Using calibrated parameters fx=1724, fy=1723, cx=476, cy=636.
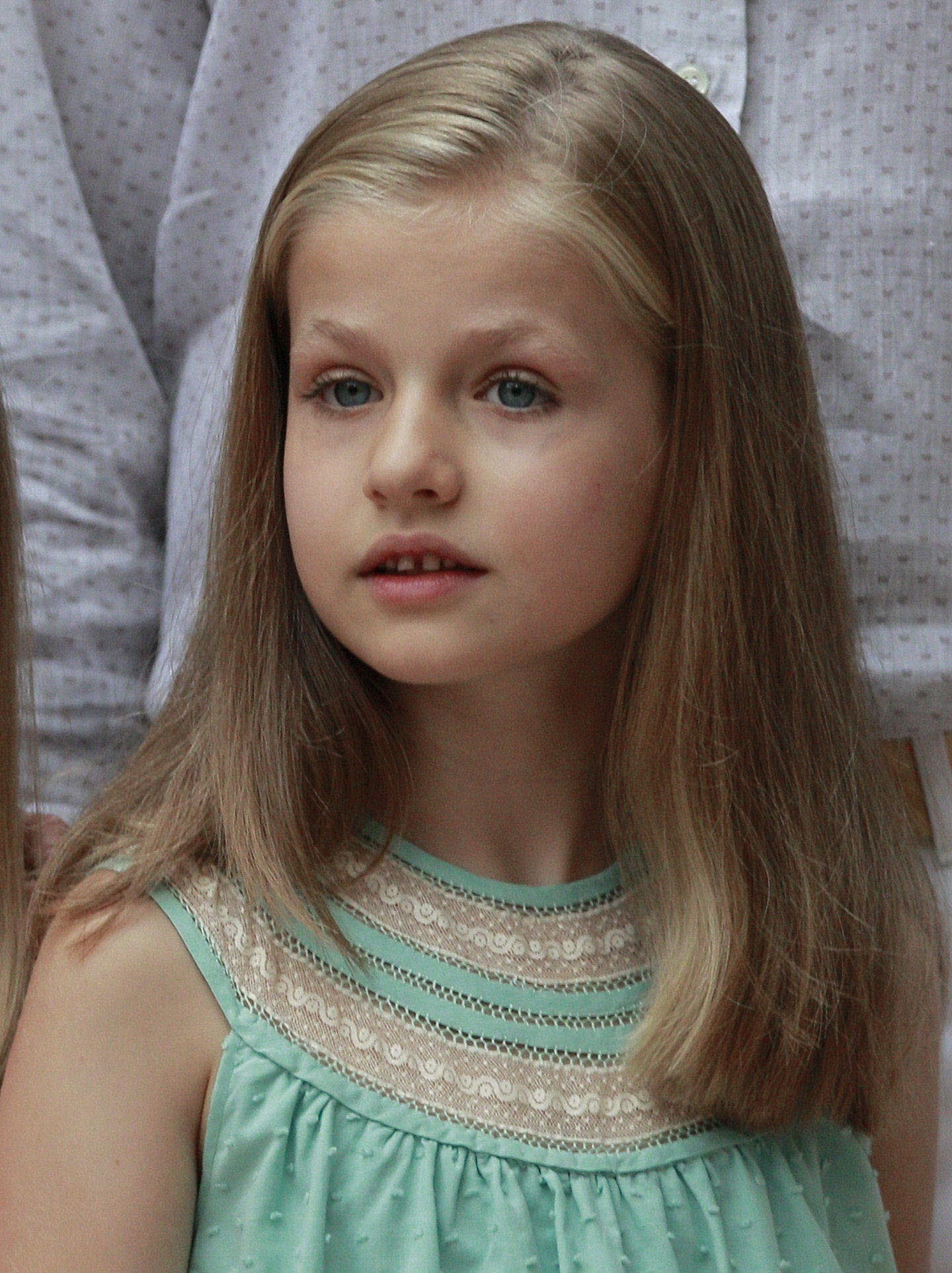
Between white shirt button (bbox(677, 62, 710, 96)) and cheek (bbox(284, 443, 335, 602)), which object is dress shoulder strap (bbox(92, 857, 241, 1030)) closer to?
cheek (bbox(284, 443, 335, 602))

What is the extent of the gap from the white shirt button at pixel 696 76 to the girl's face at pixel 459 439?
386mm

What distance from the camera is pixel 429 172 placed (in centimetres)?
99

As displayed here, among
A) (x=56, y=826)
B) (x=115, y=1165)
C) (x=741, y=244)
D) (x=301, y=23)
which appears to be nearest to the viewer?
A: (x=115, y=1165)

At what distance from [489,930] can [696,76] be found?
0.67 m

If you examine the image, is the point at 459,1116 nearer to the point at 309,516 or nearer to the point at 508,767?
the point at 508,767

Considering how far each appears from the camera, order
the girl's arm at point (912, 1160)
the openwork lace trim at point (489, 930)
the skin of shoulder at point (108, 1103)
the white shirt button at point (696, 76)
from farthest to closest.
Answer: the white shirt button at point (696, 76), the girl's arm at point (912, 1160), the openwork lace trim at point (489, 930), the skin of shoulder at point (108, 1103)

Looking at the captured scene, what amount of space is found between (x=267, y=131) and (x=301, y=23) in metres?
0.09

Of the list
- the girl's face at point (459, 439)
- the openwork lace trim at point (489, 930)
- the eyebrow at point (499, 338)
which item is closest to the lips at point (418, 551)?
the girl's face at point (459, 439)

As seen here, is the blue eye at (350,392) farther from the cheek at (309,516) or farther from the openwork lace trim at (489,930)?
the openwork lace trim at (489,930)

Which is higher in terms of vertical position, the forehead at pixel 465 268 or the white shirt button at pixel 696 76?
the white shirt button at pixel 696 76

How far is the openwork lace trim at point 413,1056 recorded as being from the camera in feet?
3.34

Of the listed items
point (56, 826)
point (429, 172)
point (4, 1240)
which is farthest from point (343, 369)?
point (4, 1240)

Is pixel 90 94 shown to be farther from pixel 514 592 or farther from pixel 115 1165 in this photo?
pixel 115 1165

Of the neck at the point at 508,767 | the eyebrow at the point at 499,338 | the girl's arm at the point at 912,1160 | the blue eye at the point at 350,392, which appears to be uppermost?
Result: the eyebrow at the point at 499,338
